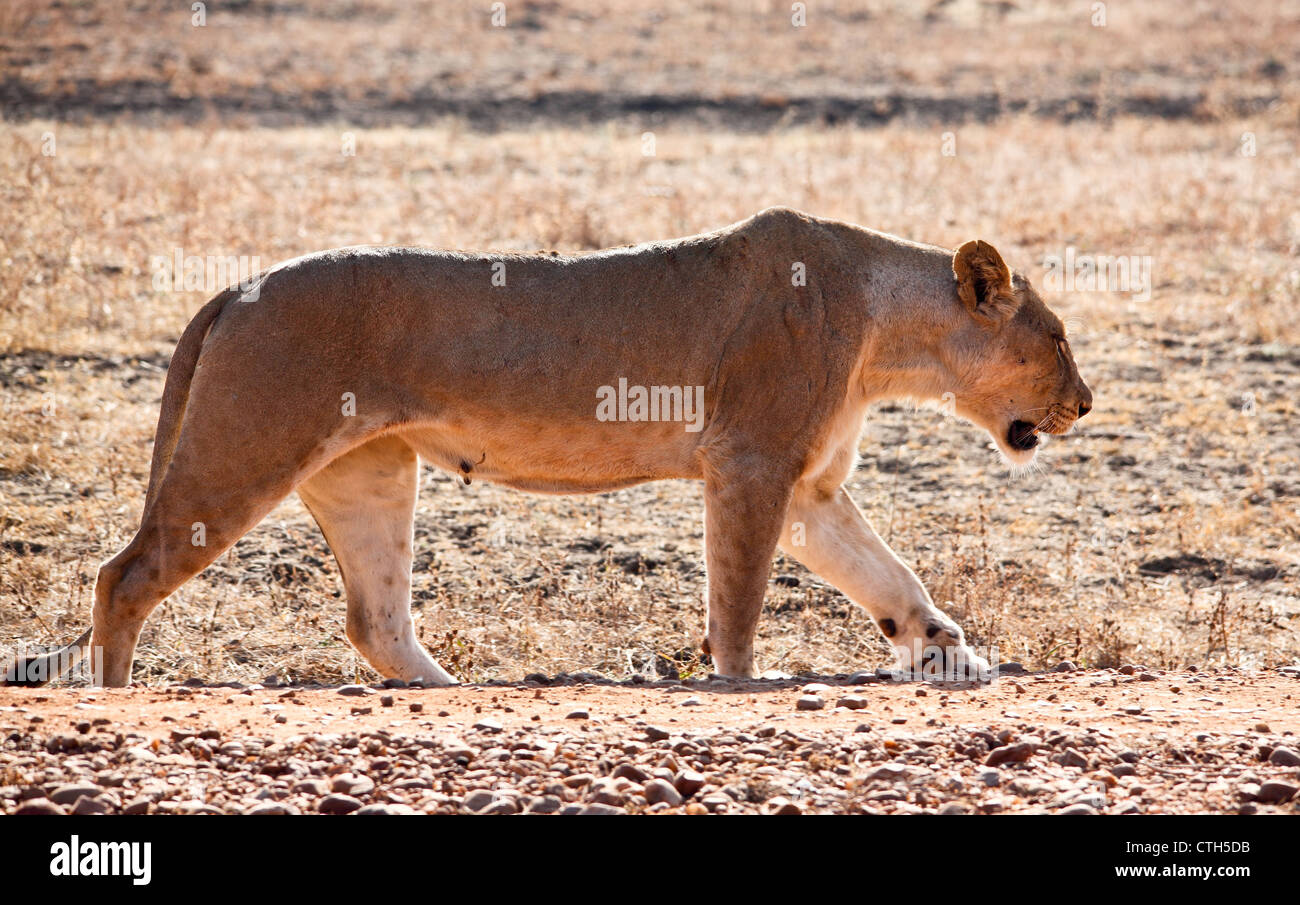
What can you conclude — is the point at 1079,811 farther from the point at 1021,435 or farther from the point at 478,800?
the point at 1021,435

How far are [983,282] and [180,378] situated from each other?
132 inches

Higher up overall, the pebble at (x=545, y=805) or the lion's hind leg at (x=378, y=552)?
the lion's hind leg at (x=378, y=552)

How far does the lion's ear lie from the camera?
666cm

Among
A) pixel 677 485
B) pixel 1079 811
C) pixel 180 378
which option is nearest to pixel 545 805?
pixel 1079 811

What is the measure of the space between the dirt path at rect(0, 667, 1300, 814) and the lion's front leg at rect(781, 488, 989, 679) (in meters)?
1.10

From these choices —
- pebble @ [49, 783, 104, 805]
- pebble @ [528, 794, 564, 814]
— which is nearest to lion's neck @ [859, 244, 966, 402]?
pebble @ [528, 794, 564, 814]

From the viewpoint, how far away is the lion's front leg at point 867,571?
6719 millimetres

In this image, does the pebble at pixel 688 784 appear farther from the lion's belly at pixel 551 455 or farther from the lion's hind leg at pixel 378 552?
the lion's hind leg at pixel 378 552

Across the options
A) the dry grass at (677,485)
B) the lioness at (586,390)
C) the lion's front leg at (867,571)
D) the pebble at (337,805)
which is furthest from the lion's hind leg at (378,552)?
the pebble at (337,805)

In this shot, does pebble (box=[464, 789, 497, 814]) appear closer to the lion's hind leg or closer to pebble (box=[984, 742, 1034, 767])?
pebble (box=[984, 742, 1034, 767])

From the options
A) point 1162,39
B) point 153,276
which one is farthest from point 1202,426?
point 1162,39

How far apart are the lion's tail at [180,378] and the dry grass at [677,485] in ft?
3.90
